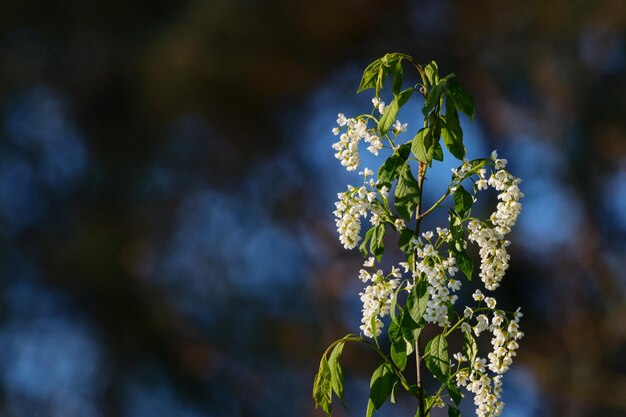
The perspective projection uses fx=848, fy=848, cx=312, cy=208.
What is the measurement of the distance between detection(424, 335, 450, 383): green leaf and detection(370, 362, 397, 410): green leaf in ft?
0.17

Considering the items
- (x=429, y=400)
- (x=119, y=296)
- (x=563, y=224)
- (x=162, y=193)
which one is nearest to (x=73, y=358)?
(x=119, y=296)

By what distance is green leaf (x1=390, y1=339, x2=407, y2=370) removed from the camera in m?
1.14

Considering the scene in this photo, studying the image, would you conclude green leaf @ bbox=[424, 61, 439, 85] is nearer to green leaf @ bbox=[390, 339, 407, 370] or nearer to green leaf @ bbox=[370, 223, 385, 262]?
green leaf @ bbox=[370, 223, 385, 262]

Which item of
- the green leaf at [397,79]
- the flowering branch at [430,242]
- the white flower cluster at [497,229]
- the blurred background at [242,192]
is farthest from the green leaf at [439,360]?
the blurred background at [242,192]

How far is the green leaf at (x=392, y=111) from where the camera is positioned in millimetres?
1083

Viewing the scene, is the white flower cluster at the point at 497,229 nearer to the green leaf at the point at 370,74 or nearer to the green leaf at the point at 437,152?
the green leaf at the point at 437,152

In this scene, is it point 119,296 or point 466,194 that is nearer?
point 466,194

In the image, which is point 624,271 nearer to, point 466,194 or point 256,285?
point 256,285

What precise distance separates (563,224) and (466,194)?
2.30m

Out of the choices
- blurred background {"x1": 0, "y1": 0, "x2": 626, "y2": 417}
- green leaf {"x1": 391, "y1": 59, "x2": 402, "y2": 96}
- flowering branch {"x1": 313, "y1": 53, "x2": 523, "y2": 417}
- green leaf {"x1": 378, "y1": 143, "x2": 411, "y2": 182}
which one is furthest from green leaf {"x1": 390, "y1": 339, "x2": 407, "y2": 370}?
blurred background {"x1": 0, "y1": 0, "x2": 626, "y2": 417}

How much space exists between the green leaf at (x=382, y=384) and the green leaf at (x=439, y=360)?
53mm

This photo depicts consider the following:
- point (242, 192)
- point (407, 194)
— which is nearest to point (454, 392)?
point (407, 194)

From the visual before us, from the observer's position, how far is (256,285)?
10.7ft

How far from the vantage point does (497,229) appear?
1.09m
